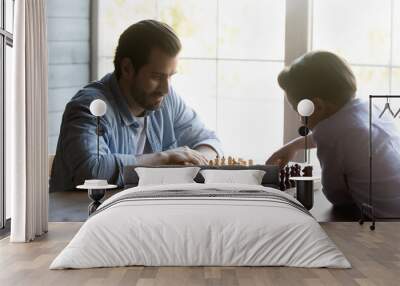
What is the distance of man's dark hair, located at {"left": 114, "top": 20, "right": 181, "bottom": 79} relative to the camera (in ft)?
22.5

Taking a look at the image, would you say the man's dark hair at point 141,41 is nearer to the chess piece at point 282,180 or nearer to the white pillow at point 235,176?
the white pillow at point 235,176

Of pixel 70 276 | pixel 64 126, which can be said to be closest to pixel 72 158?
pixel 64 126

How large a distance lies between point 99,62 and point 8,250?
8.60 feet

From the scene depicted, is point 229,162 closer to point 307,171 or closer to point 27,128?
point 307,171

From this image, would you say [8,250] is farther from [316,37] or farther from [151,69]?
[316,37]

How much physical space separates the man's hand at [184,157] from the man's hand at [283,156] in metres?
0.79

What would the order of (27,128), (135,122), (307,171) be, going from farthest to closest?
(135,122) < (307,171) < (27,128)

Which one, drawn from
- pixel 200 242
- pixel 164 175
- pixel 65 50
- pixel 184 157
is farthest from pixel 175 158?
pixel 200 242

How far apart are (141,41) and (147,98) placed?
2.21ft

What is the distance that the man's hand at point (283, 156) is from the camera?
6.92 m

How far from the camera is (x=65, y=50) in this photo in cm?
680

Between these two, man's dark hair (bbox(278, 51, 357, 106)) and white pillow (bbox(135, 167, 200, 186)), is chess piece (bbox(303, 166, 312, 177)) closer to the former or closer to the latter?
man's dark hair (bbox(278, 51, 357, 106))

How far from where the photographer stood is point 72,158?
22.0 feet

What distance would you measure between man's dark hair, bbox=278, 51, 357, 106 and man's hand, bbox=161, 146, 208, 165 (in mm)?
1288
